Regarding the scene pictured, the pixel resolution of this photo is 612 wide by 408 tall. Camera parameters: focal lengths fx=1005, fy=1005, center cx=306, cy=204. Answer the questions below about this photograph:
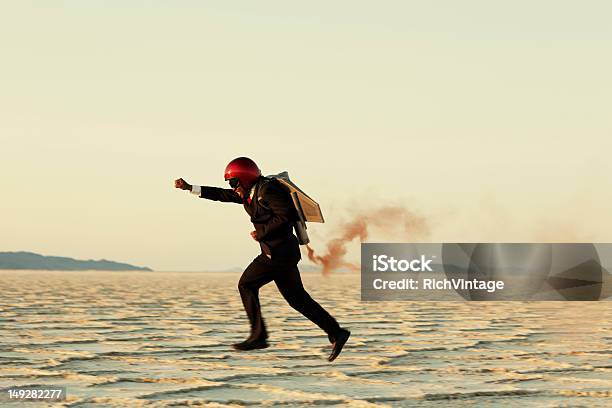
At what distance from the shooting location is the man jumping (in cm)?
729

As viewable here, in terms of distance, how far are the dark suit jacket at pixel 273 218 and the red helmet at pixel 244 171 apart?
0.20 ft

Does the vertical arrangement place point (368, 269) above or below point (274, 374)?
above

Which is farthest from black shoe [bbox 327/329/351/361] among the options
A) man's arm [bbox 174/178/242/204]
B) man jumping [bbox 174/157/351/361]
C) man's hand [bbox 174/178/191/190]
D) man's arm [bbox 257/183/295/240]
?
man's hand [bbox 174/178/191/190]

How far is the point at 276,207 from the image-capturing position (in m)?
7.24

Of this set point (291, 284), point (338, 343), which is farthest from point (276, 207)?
point (338, 343)

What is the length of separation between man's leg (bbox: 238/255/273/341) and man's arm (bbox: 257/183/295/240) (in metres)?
0.33

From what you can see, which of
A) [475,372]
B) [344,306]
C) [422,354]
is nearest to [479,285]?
[344,306]

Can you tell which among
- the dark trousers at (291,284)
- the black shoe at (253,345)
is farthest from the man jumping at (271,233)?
the black shoe at (253,345)

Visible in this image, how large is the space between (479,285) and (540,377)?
12170 millimetres

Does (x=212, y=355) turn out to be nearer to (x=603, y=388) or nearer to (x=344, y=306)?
(x=603, y=388)

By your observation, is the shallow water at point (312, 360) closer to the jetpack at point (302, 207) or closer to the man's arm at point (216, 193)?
the jetpack at point (302, 207)

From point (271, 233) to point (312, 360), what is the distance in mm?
995

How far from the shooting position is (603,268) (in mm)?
17594

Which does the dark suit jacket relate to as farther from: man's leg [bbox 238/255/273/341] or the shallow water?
the shallow water
